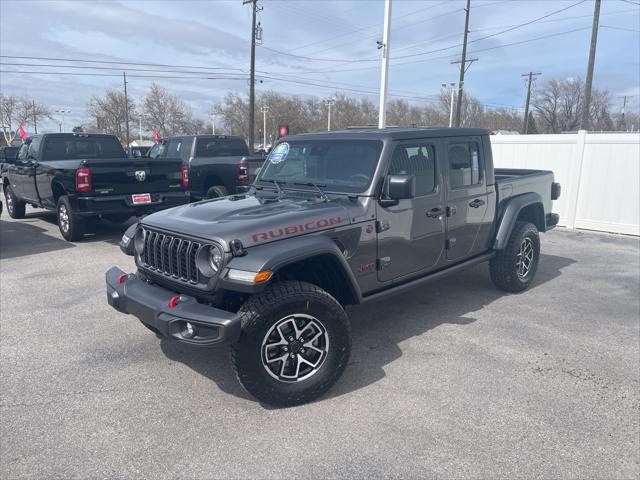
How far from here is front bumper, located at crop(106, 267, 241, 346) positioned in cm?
304

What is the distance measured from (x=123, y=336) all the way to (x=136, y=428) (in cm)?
163

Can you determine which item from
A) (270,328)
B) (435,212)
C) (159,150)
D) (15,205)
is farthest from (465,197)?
(15,205)

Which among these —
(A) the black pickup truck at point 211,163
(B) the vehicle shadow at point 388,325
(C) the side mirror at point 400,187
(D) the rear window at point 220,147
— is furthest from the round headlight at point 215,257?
(D) the rear window at point 220,147

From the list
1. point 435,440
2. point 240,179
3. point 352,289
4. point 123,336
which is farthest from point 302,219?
point 240,179

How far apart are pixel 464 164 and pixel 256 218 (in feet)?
8.33

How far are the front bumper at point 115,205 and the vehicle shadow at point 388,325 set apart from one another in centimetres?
448

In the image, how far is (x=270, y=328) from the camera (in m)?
3.27

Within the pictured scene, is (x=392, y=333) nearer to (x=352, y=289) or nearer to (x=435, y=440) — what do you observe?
(x=352, y=289)

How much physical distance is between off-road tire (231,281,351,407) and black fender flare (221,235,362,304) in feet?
0.51

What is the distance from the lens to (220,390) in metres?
3.67

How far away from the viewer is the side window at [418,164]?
170 inches

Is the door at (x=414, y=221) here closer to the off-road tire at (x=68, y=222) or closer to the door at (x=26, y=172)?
the off-road tire at (x=68, y=222)

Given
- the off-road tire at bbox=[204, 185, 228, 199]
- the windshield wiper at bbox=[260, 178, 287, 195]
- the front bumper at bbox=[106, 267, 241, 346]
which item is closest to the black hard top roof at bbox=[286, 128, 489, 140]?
the windshield wiper at bbox=[260, 178, 287, 195]

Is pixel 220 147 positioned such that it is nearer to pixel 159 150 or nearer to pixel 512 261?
pixel 159 150
